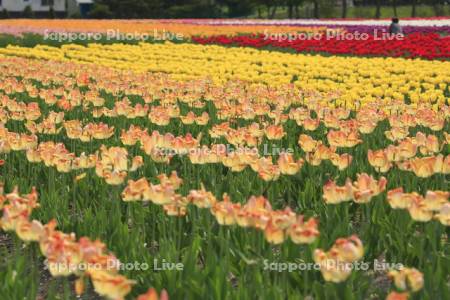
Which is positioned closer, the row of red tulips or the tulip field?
the tulip field

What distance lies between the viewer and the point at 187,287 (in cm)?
376

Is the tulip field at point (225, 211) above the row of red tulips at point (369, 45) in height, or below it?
below

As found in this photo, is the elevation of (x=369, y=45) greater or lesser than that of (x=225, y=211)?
greater

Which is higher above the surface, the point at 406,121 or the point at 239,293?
the point at 406,121

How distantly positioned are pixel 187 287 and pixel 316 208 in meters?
1.85

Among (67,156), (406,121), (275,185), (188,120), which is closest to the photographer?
(67,156)

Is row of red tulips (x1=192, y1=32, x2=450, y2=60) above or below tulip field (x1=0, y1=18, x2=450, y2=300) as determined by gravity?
above

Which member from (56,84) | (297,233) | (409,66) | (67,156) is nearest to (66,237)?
(297,233)

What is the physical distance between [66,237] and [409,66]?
1316 cm

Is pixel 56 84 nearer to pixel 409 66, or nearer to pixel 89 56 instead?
pixel 409 66

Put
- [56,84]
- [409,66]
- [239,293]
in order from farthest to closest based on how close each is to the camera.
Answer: [409,66]
[56,84]
[239,293]

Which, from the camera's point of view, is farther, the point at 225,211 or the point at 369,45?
the point at 369,45

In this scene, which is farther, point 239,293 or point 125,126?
point 125,126

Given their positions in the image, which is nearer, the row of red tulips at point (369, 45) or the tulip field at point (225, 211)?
the tulip field at point (225, 211)
